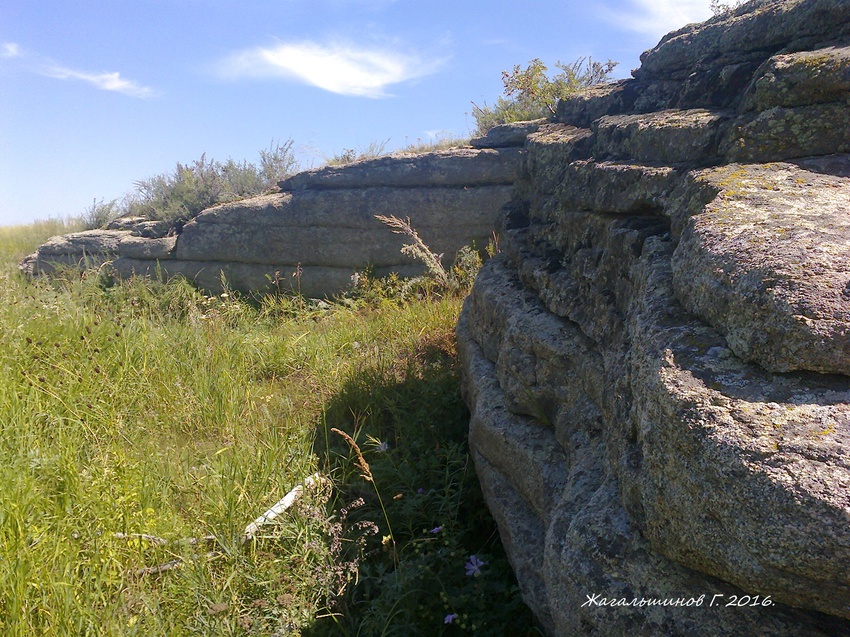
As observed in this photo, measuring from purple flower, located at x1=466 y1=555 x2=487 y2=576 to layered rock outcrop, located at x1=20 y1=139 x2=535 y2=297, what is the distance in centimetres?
583

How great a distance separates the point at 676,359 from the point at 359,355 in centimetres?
402

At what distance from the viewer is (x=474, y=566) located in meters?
3.07

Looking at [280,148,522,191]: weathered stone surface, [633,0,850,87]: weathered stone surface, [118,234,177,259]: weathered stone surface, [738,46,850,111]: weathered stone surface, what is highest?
[633,0,850,87]: weathered stone surface

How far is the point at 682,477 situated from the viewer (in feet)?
5.60

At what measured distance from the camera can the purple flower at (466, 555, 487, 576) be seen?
9.93 feet

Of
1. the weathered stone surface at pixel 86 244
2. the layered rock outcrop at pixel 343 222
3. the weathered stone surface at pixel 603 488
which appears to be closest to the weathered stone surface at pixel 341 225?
the layered rock outcrop at pixel 343 222

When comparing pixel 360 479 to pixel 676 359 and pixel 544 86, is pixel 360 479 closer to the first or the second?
pixel 676 359

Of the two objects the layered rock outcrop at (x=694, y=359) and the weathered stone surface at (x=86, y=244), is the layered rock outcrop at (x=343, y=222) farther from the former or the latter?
the layered rock outcrop at (x=694, y=359)

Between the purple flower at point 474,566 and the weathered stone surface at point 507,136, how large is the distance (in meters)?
6.86

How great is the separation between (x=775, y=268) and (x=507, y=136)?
25.0 feet

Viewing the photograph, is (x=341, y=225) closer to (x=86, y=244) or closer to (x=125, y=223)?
(x=125, y=223)

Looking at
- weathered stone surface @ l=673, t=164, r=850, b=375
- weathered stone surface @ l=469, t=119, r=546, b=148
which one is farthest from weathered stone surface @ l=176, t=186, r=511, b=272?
weathered stone surface @ l=673, t=164, r=850, b=375

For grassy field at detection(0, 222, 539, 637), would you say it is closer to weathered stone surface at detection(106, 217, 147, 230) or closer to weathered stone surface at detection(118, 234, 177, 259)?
weathered stone surface at detection(118, 234, 177, 259)

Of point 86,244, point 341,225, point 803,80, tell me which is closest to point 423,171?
point 341,225
